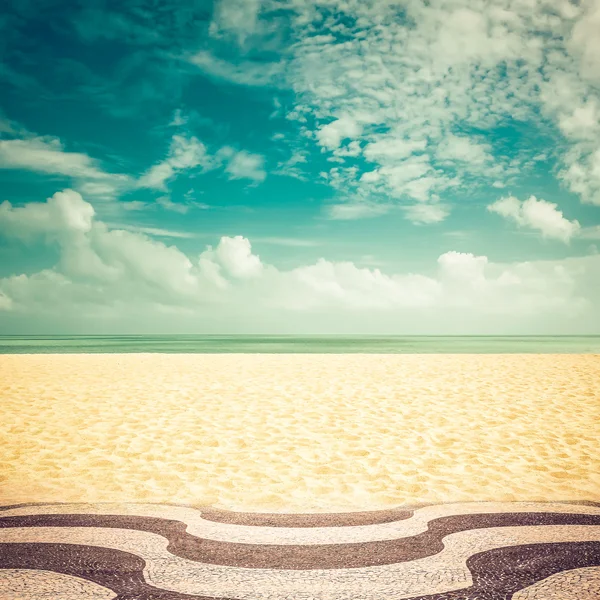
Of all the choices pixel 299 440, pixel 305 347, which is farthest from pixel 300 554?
pixel 305 347

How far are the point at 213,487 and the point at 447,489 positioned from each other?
3460 millimetres

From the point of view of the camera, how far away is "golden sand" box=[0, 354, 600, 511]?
23.5 ft

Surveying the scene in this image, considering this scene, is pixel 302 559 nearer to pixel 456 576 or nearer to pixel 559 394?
pixel 456 576

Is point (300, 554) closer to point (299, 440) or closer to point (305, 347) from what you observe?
point (299, 440)

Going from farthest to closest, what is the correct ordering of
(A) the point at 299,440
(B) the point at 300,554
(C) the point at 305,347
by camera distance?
(C) the point at 305,347 < (A) the point at 299,440 < (B) the point at 300,554

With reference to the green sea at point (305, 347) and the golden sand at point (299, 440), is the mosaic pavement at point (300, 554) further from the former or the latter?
the green sea at point (305, 347)

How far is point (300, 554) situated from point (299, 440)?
5481 millimetres

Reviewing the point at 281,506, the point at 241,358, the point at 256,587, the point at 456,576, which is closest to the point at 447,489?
the point at 281,506

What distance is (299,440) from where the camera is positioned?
32.7 ft

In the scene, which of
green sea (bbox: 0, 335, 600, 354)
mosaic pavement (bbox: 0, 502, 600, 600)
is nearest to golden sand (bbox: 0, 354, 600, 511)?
mosaic pavement (bbox: 0, 502, 600, 600)

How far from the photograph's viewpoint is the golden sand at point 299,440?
716cm

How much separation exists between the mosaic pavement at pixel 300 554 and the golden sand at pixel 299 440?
3.14ft

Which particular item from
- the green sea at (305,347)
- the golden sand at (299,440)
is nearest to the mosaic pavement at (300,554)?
the golden sand at (299,440)

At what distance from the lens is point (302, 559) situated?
4.38 meters
